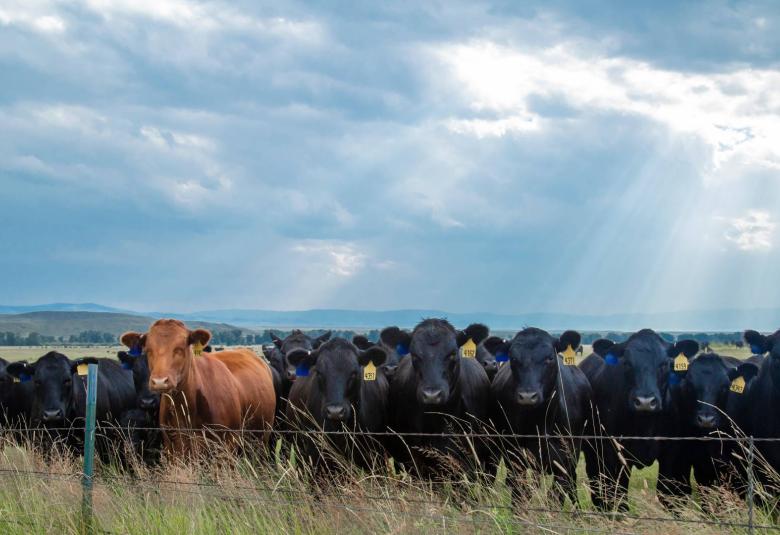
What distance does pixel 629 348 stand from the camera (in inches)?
383

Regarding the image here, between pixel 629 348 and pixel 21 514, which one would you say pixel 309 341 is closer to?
pixel 629 348

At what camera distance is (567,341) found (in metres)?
9.46

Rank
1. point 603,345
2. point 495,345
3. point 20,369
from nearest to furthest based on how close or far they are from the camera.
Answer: point 495,345 → point 603,345 → point 20,369

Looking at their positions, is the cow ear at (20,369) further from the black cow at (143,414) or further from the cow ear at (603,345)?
the cow ear at (603,345)

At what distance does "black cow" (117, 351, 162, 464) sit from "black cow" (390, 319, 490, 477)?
3.22 meters

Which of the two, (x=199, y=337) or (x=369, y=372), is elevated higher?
(x=199, y=337)

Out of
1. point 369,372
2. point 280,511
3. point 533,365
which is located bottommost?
point 280,511

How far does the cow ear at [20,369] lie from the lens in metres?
12.4

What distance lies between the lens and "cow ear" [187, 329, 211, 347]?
941 centimetres

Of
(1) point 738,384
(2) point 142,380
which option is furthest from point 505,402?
(2) point 142,380

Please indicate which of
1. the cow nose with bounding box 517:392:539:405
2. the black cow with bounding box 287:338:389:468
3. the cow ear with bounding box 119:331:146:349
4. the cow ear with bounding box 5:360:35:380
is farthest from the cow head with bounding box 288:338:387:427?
the cow ear with bounding box 5:360:35:380

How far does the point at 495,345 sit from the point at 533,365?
92 centimetres

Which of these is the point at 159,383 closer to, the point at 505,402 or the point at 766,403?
the point at 505,402

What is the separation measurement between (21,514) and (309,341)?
8.65m
